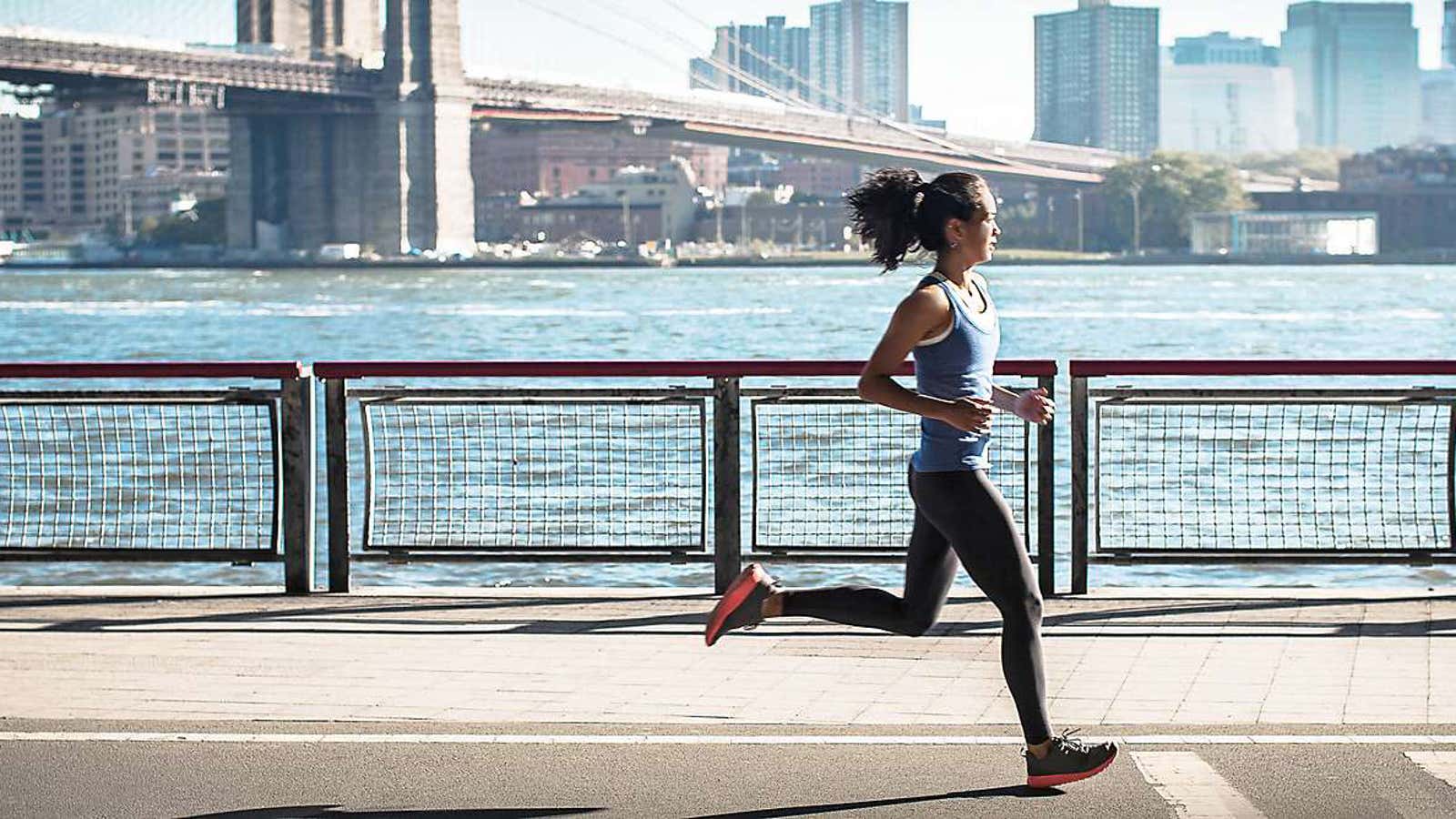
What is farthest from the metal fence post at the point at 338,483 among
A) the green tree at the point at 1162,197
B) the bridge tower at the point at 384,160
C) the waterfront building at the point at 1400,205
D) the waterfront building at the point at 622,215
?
the waterfront building at the point at 622,215

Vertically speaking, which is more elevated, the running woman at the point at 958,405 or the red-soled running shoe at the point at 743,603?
the running woman at the point at 958,405

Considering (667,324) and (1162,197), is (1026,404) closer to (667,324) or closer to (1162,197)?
(667,324)

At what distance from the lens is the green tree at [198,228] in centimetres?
14650

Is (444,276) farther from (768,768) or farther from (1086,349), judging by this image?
(768,768)

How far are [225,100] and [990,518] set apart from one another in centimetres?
10137

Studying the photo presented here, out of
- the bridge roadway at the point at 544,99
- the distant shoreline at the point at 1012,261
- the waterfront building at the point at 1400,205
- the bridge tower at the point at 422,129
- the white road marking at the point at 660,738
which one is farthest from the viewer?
the waterfront building at the point at 1400,205

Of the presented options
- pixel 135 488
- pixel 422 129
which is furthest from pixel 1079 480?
pixel 422 129

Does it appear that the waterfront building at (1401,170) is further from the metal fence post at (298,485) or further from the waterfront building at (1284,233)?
the metal fence post at (298,485)

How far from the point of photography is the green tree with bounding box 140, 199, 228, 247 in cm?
14650

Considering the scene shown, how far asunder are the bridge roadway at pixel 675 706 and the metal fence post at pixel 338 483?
0.59 feet

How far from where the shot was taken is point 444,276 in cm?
11500

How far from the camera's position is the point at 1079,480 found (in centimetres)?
908

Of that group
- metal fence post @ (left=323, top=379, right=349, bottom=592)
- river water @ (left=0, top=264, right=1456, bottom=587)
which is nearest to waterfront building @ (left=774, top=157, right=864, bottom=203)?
river water @ (left=0, top=264, right=1456, bottom=587)

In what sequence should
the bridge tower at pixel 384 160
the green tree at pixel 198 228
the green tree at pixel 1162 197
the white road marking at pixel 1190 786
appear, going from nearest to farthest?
the white road marking at pixel 1190 786 < the bridge tower at pixel 384 160 < the green tree at pixel 1162 197 < the green tree at pixel 198 228
